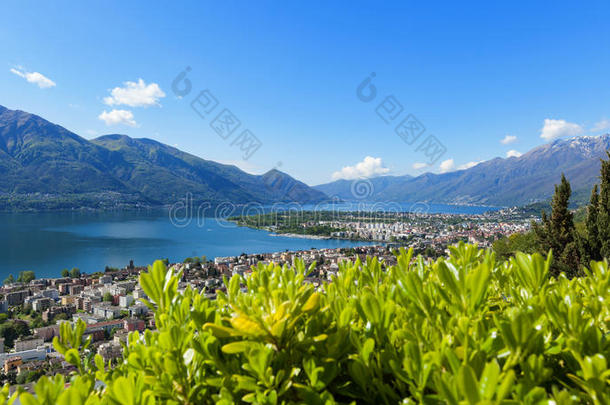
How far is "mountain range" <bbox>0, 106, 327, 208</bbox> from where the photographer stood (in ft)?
307

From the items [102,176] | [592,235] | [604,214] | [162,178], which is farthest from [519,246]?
[162,178]

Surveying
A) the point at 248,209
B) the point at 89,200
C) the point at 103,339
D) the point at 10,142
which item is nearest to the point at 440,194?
the point at 248,209

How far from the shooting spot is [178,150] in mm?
184000

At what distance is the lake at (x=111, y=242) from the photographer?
3625cm

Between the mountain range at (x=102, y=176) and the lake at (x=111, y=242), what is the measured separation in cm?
2430

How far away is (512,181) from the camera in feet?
546

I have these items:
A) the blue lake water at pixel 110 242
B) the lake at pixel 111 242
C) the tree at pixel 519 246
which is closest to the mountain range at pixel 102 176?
the lake at pixel 111 242

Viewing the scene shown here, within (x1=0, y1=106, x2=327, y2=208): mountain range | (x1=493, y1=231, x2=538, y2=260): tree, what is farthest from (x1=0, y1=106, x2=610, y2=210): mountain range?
(x1=493, y1=231, x2=538, y2=260): tree

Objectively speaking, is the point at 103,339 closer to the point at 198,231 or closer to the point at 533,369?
the point at 533,369

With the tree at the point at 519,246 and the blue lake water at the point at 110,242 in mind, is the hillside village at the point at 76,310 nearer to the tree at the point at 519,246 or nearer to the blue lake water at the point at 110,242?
the tree at the point at 519,246

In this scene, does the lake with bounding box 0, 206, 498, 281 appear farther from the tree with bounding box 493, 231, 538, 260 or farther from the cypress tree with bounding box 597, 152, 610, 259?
the cypress tree with bounding box 597, 152, 610, 259

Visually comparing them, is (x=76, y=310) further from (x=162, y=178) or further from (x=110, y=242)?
(x=162, y=178)

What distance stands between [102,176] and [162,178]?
19779 mm

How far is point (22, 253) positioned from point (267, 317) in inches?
2052
